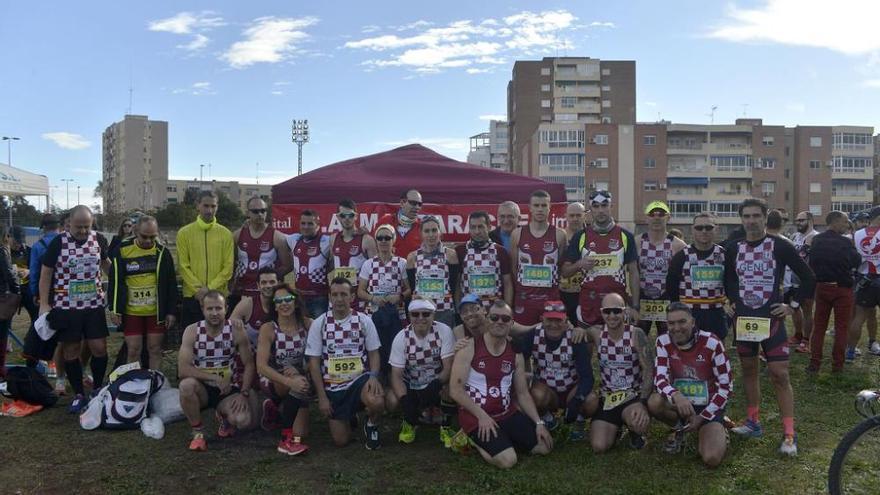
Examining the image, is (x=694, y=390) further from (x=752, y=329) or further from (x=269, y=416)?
(x=269, y=416)

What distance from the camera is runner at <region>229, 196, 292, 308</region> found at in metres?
6.07

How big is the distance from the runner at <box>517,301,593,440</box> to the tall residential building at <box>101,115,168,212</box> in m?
98.5

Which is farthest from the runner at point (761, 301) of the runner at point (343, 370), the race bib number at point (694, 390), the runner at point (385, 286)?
the runner at point (343, 370)

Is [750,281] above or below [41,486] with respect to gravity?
above

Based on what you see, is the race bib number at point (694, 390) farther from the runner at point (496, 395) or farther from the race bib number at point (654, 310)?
the race bib number at point (654, 310)

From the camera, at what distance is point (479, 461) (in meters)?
4.48

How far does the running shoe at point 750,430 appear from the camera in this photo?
16.0 ft

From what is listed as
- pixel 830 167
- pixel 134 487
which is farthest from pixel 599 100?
pixel 134 487

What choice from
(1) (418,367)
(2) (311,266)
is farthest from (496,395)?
(2) (311,266)

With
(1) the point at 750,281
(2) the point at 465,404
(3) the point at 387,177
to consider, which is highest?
(3) the point at 387,177

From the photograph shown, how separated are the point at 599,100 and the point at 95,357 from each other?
214 feet

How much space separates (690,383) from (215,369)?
3.63m

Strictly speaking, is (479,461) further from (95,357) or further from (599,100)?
(599,100)

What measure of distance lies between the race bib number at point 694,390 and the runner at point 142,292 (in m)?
4.35
